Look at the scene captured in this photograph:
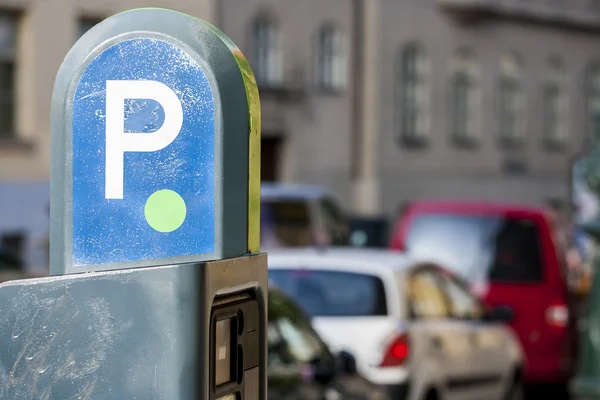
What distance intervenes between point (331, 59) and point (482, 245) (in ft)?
54.4

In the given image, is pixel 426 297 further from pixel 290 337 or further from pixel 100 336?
pixel 100 336

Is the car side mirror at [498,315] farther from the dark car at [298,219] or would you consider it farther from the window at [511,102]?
the window at [511,102]

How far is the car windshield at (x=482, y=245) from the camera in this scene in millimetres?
14883

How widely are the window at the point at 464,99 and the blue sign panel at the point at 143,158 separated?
3277 cm

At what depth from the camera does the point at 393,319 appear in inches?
405

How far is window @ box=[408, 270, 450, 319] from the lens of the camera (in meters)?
10.8

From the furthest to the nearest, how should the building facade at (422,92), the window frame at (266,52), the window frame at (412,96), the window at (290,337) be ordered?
the window frame at (412,96), the building facade at (422,92), the window frame at (266,52), the window at (290,337)

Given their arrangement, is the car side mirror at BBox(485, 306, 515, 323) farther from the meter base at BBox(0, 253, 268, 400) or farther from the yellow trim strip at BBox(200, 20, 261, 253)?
the meter base at BBox(0, 253, 268, 400)

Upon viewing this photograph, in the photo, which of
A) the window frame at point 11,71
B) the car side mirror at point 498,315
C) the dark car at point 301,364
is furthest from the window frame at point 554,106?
the dark car at point 301,364

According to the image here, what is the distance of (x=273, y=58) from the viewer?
97.1 feet

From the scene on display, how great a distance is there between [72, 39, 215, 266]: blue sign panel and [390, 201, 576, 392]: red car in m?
11.9

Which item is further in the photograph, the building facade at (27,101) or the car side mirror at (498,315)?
the building facade at (27,101)

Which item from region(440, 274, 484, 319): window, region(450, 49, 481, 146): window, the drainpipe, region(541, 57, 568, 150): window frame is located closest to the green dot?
region(440, 274, 484, 319): window

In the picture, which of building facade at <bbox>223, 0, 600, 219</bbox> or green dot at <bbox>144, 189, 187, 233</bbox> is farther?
building facade at <bbox>223, 0, 600, 219</bbox>
